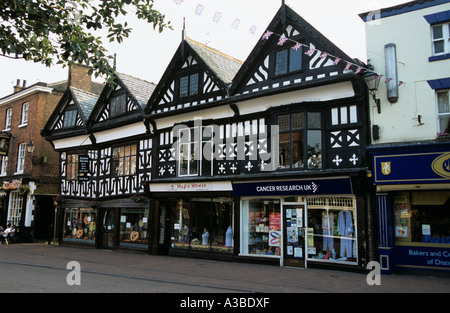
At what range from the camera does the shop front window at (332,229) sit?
1184 centimetres

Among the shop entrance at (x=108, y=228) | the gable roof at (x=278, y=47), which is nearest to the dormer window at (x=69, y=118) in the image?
the shop entrance at (x=108, y=228)

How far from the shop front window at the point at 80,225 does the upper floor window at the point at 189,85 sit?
7.84 m

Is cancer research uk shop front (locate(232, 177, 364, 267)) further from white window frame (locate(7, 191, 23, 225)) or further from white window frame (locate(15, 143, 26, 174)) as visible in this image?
white window frame (locate(15, 143, 26, 174))

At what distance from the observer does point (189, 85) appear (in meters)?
16.0

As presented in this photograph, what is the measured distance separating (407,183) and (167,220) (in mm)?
9555

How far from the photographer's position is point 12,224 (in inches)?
958

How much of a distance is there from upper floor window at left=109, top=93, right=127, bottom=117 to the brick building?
4662 mm

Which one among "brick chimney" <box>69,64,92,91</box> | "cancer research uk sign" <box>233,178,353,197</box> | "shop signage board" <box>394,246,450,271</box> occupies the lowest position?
"shop signage board" <box>394,246,450,271</box>

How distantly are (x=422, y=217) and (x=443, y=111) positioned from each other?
3.01 metres

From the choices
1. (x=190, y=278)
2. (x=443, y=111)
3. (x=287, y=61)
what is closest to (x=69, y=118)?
(x=287, y=61)

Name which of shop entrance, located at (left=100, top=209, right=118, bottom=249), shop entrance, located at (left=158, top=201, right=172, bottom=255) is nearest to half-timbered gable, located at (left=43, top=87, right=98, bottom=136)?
shop entrance, located at (left=100, top=209, right=118, bottom=249)

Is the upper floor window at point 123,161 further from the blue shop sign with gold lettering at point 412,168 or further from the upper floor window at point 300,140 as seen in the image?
the blue shop sign with gold lettering at point 412,168

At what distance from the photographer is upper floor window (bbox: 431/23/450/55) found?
36.4ft

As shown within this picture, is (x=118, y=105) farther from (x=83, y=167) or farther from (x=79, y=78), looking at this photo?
(x=79, y=78)
